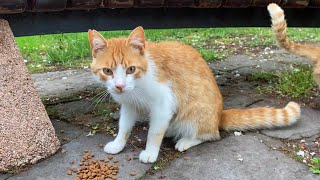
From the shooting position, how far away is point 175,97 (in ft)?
9.92

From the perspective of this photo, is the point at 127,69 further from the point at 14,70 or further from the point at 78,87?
the point at 78,87

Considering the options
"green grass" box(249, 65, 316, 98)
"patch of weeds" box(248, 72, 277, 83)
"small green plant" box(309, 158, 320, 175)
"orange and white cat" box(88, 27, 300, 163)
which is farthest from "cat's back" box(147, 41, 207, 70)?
"patch of weeds" box(248, 72, 277, 83)

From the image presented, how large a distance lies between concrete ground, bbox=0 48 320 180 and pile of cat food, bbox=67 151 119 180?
0.04 metres

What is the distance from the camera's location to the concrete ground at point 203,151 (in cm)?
279

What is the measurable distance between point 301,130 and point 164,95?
1120mm

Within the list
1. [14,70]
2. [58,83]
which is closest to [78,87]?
[58,83]

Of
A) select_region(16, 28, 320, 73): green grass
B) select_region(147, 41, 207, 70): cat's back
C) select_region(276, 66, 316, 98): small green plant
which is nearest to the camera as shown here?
select_region(147, 41, 207, 70): cat's back

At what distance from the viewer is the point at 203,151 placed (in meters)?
3.09

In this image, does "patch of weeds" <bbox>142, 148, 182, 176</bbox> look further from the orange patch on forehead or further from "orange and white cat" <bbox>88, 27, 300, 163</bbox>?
the orange patch on forehead

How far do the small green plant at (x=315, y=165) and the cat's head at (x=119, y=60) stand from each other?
1185 mm

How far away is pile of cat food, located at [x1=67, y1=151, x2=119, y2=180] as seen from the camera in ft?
9.04

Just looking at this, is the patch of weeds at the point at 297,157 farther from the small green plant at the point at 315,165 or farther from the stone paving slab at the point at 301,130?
the stone paving slab at the point at 301,130

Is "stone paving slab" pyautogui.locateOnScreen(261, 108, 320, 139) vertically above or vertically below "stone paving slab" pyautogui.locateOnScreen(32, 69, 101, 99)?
above

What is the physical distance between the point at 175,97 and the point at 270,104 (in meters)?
1.19
